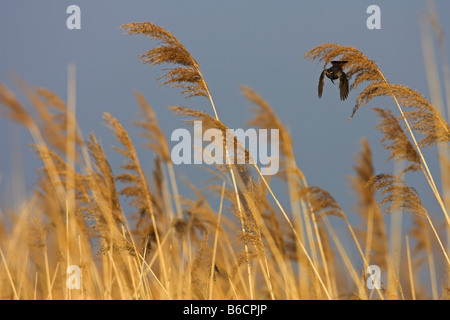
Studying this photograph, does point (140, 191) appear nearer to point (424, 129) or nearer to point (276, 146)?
point (276, 146)

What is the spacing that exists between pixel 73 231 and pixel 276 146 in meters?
2.20

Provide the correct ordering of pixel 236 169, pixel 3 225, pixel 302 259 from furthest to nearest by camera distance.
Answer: pixel 3 225, pixel 302 259, pixel 236 169
